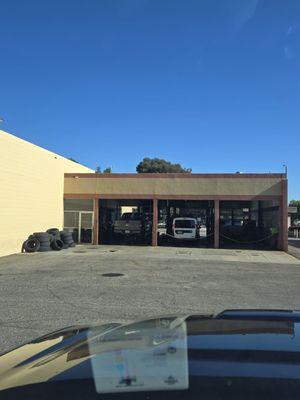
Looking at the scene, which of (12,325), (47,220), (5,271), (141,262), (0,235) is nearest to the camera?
Answer: (12,325)

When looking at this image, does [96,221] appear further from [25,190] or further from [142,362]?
[142,362]

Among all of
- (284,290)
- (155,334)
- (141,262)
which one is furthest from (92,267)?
(155,334)

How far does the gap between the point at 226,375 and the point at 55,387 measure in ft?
2.41

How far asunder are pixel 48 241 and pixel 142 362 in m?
26.6

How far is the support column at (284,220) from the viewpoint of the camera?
30922 millimetres

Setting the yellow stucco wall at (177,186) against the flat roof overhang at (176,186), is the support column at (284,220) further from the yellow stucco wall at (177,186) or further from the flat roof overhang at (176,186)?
the yellow stucco wall at (177,186)

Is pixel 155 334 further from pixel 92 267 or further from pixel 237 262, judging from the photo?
pixel 237 262

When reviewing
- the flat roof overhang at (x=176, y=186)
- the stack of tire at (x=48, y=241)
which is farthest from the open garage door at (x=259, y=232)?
the stack of tire at (x=48, y=241)

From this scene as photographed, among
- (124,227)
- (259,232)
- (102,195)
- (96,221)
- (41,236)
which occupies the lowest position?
(41,236)

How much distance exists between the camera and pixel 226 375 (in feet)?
6.98

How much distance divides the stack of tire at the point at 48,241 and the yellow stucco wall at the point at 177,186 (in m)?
4.24

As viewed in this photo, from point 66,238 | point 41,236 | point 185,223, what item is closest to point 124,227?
point 185,223

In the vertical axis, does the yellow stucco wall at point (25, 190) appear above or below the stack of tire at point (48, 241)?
above

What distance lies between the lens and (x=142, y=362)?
2.37 m
